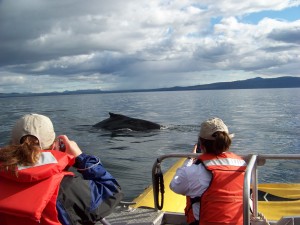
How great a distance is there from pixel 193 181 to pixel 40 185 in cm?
159

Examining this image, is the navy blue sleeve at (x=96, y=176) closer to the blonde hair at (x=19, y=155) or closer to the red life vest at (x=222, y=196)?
the blonde hair at (x=19, y=155)

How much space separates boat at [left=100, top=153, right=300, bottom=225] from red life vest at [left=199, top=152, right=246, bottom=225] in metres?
0.16

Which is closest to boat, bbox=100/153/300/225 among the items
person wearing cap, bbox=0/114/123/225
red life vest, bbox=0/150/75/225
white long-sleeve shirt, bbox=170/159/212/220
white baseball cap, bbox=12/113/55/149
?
white long-sleeve shirt, bbox=170/159/212/220

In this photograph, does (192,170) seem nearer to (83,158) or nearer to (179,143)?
(83,158)

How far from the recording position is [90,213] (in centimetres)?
312

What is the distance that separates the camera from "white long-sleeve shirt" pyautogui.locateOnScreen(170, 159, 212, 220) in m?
3.93

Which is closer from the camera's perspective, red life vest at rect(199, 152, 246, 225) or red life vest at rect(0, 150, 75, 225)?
red life vest at rect(0, 150, 75, 225)

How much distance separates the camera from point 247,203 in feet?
11.9

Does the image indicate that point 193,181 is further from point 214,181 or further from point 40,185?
point 40,185

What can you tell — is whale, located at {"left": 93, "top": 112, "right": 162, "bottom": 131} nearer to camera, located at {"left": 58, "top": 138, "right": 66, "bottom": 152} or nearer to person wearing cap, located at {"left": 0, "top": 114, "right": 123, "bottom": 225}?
camera, located at {"left": 58, "top": 138, "right": 66, "bottom": 152}

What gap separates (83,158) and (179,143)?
17.8 meters

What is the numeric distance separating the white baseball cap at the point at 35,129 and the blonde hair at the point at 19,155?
80mm

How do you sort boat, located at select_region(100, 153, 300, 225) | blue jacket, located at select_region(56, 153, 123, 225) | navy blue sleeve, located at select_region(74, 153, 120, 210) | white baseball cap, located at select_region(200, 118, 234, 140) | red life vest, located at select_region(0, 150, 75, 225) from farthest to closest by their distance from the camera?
boat, located at select_region(100, 153, 300, 225) → white baseball cap, located at select_region(200, 118, 234, 140) → navy blue sleeve, located at select_region(74, 153, 120, 210) → blue jacket, located at select_region(56, 153, 123, 225) → red life vest, located at select_region(0, 150, 75, 225)

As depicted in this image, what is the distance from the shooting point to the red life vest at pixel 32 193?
113 inches
